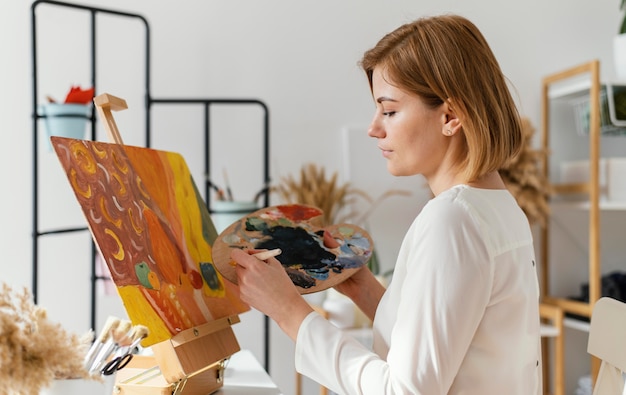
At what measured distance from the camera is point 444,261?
0.97 m

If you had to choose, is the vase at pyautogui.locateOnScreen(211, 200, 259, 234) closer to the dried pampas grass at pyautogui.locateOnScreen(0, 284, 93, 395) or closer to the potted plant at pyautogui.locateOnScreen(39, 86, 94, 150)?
the potted plant at pyautogui.locateOnScreen(39, 86, 94, 150)

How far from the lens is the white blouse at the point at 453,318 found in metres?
0.97

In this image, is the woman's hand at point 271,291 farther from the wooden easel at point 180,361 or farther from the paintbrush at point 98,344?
the paintbrush at point 98,344

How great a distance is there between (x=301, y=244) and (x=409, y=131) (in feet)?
1.15

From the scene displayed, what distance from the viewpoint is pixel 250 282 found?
1.15m

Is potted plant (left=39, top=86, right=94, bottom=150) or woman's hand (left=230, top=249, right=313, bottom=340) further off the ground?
potted plant (left=39, top=86, right=94, bottom=150)

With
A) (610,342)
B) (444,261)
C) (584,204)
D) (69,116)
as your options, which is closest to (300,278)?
(444,261)

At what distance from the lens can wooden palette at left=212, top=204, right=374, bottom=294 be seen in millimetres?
1256

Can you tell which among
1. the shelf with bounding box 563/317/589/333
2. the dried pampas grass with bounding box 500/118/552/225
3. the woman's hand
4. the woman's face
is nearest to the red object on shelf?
the woman's hand

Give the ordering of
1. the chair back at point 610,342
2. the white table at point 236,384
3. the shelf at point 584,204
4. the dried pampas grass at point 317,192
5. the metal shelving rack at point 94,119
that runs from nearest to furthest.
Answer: the white table at point 236,384
the chair back at point 610,342
the metal shelving rack at point 94,119
the dried pampas grass at point 317,192
the shelf at point 584,204

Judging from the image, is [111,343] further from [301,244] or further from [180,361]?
[301,244]

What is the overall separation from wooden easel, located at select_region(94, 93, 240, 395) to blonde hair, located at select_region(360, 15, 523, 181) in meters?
0.50

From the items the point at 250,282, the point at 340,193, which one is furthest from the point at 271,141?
the point at 250,282

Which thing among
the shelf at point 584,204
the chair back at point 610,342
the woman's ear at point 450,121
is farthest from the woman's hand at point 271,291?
the shelf at point 584,204
